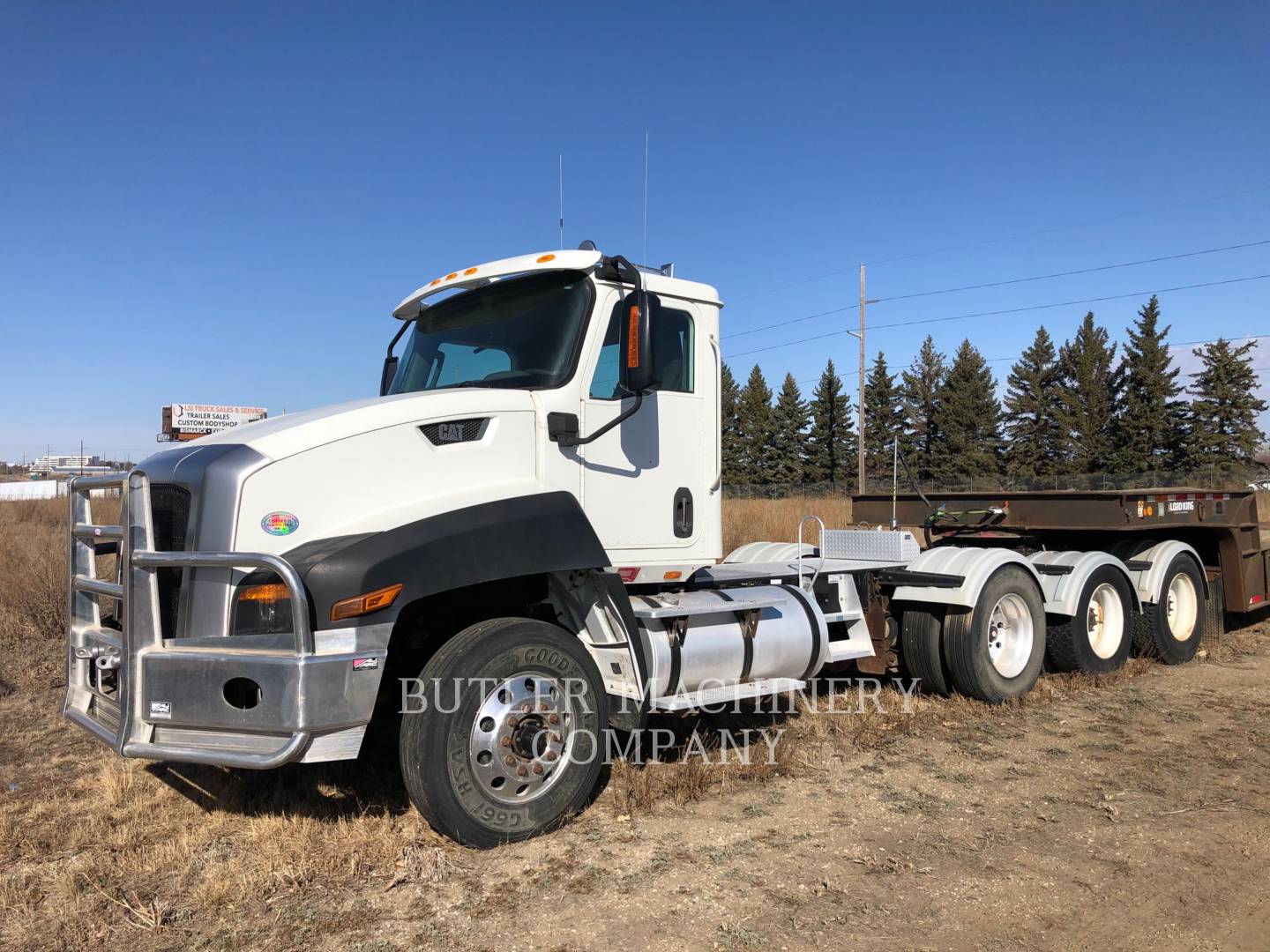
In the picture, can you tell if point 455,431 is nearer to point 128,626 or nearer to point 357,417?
point 357,417

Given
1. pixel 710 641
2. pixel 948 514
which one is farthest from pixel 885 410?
pixel 710 641

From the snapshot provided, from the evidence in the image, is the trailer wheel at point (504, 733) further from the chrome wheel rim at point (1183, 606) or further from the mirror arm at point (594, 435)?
the chrome wheel rim at point (1183, 606)

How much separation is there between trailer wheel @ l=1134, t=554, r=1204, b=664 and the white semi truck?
3.96 metres

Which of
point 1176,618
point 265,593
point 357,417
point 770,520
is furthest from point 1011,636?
point 770,520

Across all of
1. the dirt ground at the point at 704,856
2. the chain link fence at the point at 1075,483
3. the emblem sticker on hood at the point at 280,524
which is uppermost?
the chain link fence at the point at 1075,483

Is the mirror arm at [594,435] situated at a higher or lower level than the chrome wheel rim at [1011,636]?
higher

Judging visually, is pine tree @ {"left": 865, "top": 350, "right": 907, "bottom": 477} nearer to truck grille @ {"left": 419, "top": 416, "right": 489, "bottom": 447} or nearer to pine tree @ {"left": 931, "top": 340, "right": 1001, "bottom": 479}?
pine tree @ {"left": 931, "top": 340, "right": 1001, "bottom": 479}

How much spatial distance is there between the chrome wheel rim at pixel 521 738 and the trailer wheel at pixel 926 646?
11.4 ft

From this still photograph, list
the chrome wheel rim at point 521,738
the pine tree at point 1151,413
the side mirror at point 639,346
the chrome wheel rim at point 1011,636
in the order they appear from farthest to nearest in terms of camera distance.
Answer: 1. the pine tree at point 1151,413
2. the chrome wheel rim at point 1011,636
3. the side mirror at point 639,346
4. the chrome wheel rim at point 521,738

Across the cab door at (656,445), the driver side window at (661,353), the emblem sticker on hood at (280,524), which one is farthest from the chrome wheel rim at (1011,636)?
the emblem sticker on hood at (280,524)

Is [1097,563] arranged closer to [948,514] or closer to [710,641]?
[948,514]

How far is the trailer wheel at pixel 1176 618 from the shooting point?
849cm

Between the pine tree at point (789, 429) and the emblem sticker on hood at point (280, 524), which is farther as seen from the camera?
the pine tree at point (789, 429)

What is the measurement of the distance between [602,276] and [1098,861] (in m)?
3.65
